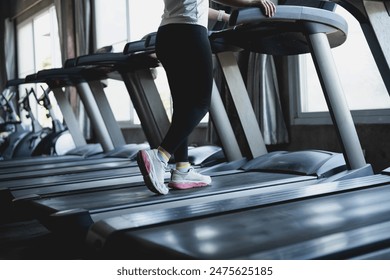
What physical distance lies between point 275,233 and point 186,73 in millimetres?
1001

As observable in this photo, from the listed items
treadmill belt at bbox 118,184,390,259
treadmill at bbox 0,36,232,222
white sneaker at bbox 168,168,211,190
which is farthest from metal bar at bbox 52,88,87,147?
treadmill belt at bbox 118,184,390,259

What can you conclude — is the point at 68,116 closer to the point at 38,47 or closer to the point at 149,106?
the point at 149,106

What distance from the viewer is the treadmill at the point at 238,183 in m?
1.88

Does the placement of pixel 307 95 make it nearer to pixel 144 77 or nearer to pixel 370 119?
pixel 370 119

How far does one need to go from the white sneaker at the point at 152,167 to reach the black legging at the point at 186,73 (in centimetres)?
7

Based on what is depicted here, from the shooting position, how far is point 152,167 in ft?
6.82

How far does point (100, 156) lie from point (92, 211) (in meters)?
2.85

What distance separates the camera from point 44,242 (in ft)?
6.91

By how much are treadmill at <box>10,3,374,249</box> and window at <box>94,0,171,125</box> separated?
280 centimetres

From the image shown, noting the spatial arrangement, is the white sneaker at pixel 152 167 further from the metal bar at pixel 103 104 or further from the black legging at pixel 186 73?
the metal bar at pixel 103 104

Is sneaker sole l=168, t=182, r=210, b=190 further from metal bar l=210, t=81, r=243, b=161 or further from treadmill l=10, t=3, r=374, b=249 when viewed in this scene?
metal bar l=210, t=81, r=243, b=161

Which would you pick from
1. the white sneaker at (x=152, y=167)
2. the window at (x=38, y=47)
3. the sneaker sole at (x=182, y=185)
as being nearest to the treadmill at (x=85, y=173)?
the sneaker sole at (x=182, y=185)

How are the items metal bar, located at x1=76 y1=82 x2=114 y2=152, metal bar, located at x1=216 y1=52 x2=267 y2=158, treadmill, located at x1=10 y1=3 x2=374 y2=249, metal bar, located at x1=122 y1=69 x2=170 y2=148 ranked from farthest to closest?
metal bar, located at x1=76 y1=82 x2=114 y2=152, metal bar, located at x1=122 y1=69 x2=170 y2=148, metal bar, located at x1=216 y1=52 x2=267 y2=158, treadmill, located at x1=10 y1=3 x2=374 y2=249

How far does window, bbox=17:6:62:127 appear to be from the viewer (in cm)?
805
